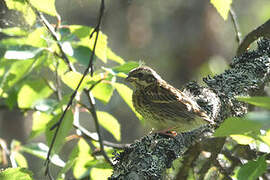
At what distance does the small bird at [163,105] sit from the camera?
3070mm

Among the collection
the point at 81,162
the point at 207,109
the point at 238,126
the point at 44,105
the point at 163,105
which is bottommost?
the point at 81,162

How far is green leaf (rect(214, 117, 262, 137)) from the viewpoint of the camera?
130 centimetres

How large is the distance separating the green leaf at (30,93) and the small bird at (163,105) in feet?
2.33

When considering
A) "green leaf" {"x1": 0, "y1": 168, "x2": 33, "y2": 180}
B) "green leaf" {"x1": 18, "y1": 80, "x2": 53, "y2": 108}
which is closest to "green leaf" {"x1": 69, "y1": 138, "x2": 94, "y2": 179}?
"green leaf" {"x1": 18, "y1": 80, "x2": 53, "y2": 108}

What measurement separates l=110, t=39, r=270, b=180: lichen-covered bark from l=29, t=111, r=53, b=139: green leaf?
3.53ft

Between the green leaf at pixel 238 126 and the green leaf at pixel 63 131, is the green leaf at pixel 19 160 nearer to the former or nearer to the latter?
the green leaf at pixel 63 131

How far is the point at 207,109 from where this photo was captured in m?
2.93

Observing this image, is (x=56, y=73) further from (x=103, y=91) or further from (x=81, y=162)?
(x=81, y=162)

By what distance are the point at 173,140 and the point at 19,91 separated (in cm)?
160

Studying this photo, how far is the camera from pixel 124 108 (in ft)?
36.7

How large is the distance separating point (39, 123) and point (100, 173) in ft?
2.20

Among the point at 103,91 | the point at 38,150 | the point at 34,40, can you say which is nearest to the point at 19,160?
the point at 38,150

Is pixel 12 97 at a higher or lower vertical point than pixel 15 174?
lower

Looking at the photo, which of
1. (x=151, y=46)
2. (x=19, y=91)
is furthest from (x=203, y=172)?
(x=151, y=46)
